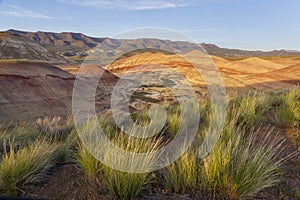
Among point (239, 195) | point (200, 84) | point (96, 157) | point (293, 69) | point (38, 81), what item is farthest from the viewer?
point (293, 69)

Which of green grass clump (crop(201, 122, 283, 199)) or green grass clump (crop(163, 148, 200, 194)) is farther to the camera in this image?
green grass clump (crop(163, 148, 200, 194))

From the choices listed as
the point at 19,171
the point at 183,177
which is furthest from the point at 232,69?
the point at 19,171

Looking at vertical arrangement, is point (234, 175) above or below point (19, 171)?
above

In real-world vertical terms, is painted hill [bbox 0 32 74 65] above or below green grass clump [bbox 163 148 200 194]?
above

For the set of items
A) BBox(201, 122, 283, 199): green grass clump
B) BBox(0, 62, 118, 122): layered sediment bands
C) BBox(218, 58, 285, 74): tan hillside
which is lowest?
BBox(0, 62, 118, 122): layered sediment bands

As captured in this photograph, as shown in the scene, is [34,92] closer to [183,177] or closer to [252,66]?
[183,177]

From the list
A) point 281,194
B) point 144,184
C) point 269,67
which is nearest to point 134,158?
point 144,184

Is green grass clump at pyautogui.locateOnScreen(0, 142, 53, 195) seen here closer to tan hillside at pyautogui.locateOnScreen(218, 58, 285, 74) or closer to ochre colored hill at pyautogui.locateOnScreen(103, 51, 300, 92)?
ochre colored hill at pyautogui.locateOnScreen(103, 51, 300, 92)

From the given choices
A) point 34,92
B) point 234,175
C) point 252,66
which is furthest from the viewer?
point 252,66

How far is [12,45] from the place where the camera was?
2443 inches

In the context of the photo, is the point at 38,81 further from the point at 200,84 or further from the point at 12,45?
the point at 12,45

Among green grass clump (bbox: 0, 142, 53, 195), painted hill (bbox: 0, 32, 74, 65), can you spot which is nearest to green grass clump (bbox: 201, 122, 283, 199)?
green grass clump (bbox: 0, 142, 53, 195)

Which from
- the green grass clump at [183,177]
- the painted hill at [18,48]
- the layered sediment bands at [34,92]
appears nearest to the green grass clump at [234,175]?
the green grass clump at [183,177]

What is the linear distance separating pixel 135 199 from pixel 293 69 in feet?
160
